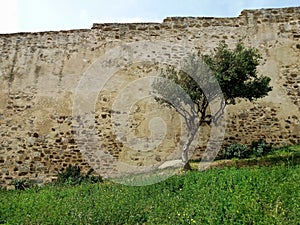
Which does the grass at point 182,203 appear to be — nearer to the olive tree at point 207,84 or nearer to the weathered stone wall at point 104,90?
the olive tree at point 207,84

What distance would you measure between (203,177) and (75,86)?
7346 mm

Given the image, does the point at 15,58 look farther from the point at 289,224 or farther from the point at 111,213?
the point at 289,224

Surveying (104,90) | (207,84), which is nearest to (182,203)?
(207,84)

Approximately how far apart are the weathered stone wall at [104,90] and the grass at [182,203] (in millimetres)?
4553

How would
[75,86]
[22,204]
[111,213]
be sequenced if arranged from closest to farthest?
[111,213] < [22,204] < [75,86]

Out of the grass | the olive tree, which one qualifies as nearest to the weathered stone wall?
the olive tree

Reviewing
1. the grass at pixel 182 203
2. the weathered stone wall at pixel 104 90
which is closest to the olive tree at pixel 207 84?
the weathered stone wall at pixel 104 90

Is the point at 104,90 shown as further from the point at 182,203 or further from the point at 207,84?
the point at 182,203

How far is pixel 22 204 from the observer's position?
7867 mm

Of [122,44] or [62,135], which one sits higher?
[122,44]

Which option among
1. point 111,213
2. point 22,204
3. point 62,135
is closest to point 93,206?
point 111,213

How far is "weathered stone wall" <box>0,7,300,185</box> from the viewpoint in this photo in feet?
42.3

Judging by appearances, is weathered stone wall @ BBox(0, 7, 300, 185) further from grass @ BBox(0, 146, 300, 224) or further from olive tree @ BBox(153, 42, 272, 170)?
grass @ BBox(0, 146, 300, 224)

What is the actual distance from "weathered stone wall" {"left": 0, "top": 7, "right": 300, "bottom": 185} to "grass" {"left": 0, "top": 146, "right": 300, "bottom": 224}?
4.55 m
